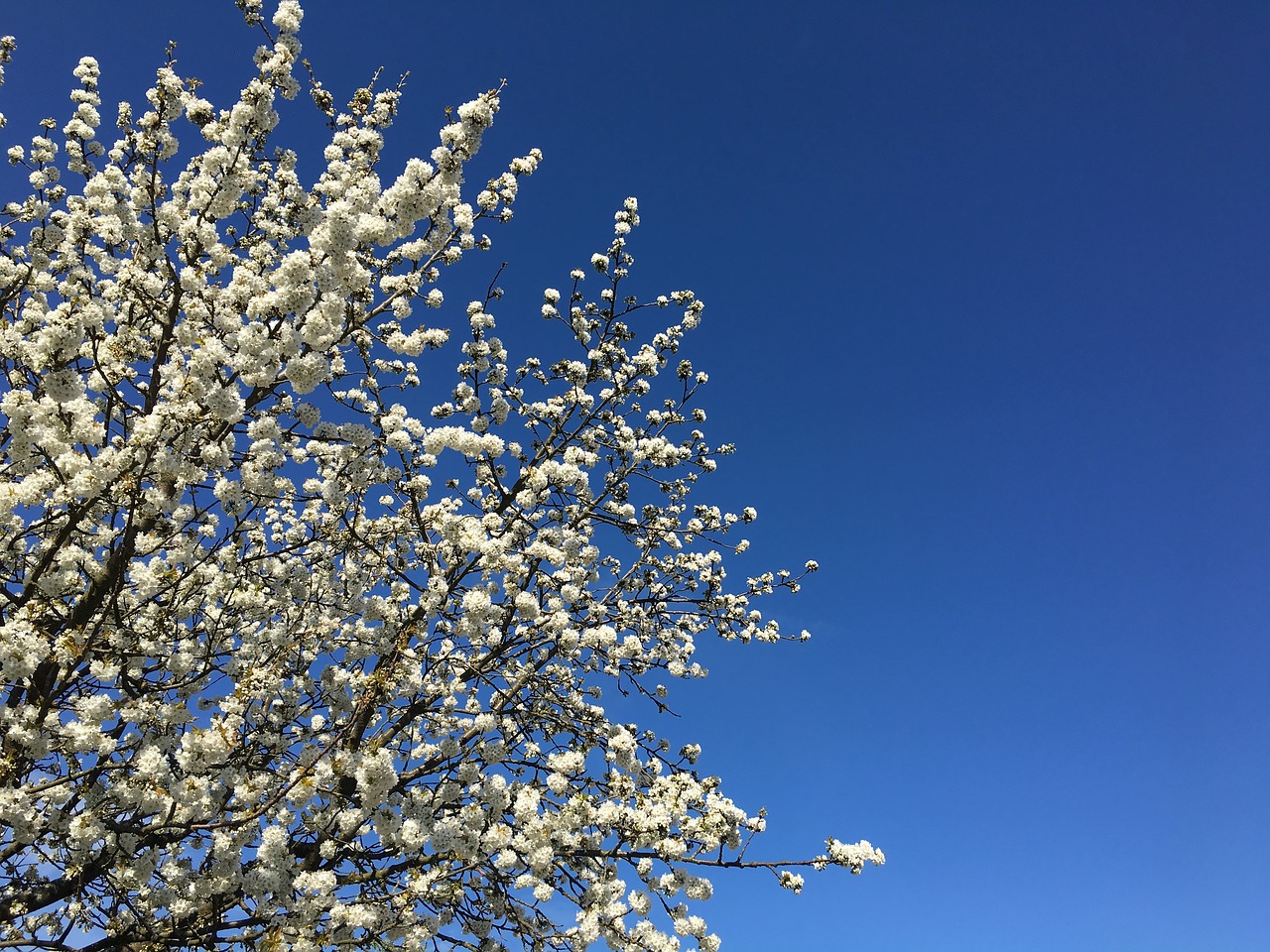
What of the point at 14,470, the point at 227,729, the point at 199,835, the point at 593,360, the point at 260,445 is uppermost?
the point at 593,360

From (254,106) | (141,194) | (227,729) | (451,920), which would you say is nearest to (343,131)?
(254,106)

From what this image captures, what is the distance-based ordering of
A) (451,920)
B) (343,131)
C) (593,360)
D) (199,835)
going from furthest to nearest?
(593,360) → (451,920) → (343,131) → (199,835)

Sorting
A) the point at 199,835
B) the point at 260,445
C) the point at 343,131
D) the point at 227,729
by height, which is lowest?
the point at 199,835

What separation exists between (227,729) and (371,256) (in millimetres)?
5079

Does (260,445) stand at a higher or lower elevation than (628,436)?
lower

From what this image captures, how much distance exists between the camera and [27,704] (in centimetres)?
755

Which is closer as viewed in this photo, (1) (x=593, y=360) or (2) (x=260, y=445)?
(2) (x=260, y=445)

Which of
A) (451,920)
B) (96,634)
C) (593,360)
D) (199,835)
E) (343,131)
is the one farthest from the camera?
(593,360)

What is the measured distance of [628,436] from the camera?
12.3 meters

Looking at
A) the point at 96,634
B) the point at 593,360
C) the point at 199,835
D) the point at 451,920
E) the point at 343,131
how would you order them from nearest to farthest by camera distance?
the point at 96,634 → the point at 199,835 → the point at 343,131 → the point at 451,920 → the point at 593,360

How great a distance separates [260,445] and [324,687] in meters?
3.40

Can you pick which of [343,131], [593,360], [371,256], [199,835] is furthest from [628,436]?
[199,835]

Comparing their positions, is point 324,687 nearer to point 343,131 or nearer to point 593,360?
point 593,360

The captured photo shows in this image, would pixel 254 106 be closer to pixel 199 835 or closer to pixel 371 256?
pixel 371 256
